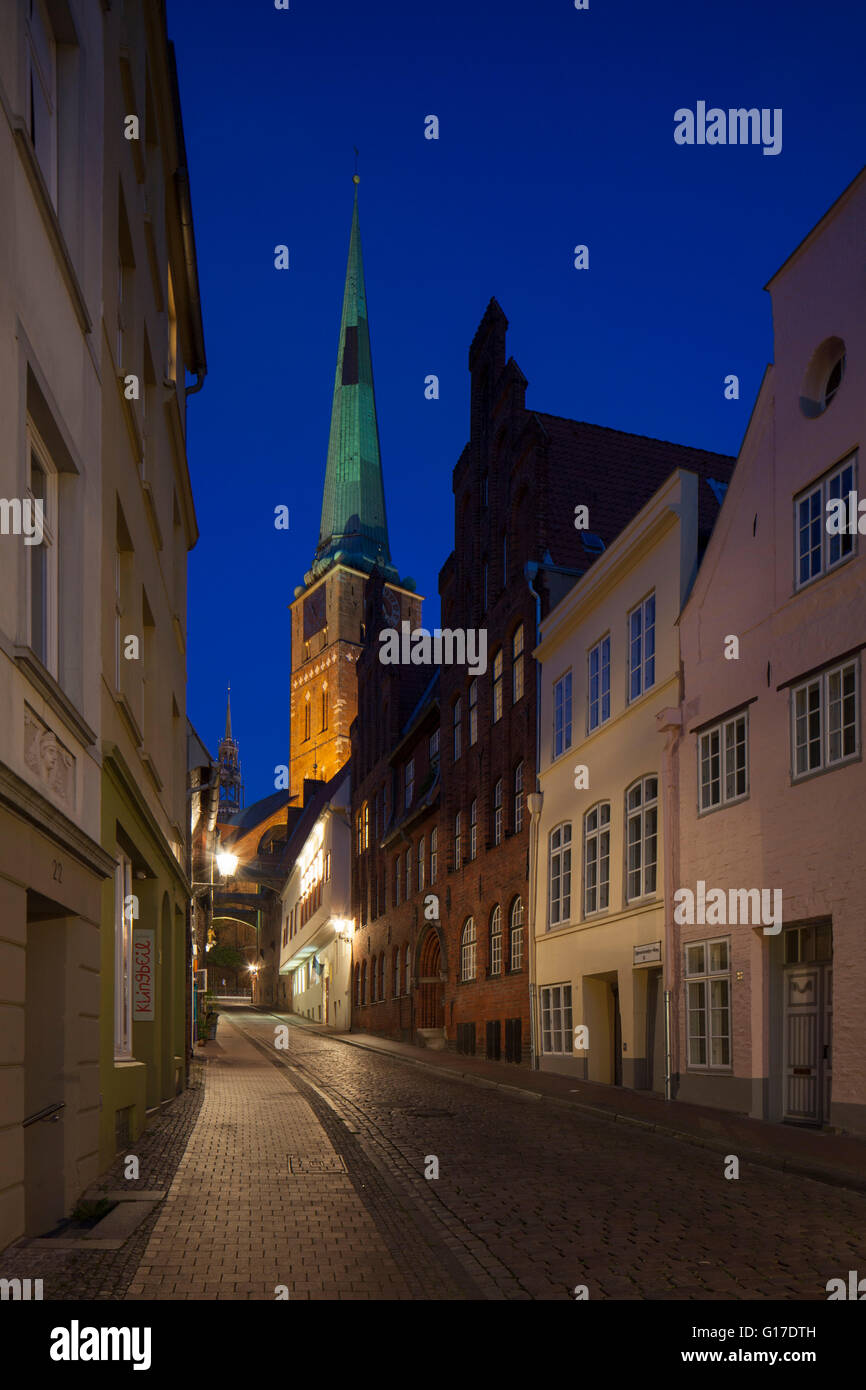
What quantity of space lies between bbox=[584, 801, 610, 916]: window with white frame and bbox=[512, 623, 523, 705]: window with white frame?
613 cm

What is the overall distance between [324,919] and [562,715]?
3430cm

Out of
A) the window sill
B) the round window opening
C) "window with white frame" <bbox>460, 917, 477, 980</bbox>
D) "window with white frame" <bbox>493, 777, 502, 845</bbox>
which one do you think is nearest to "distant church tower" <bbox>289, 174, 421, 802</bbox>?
"window with white frame" <bbox>460, 917, 477, 980</bbox>

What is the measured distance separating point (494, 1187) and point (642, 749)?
11981 millimetres

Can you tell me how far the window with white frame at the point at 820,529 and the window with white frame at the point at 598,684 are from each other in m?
7.86

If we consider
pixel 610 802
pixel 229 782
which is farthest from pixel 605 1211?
pixel 229 782

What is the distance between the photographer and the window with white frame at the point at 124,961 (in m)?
14.1

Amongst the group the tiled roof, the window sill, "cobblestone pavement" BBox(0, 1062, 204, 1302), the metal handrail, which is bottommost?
"cobblestone pavement" BBox(0, 1062, 204, 1302)

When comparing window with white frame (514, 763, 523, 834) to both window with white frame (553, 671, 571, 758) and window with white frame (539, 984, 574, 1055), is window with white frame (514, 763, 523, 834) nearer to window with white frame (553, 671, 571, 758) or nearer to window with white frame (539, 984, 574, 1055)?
window with white frame (553, 671, 571, 758)

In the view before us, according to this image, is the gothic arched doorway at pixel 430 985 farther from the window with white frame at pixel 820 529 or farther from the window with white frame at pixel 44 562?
the window with white frame at pixel 44 562

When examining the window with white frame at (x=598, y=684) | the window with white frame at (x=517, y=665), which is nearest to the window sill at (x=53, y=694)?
the window with white frame at (x=598, y=684)

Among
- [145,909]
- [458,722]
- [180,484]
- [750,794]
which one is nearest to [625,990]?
[750,794]

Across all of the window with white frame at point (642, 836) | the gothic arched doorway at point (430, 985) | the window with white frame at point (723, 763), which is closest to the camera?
the window with white frame at point (723, 763)

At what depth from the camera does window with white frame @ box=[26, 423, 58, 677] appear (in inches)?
368
